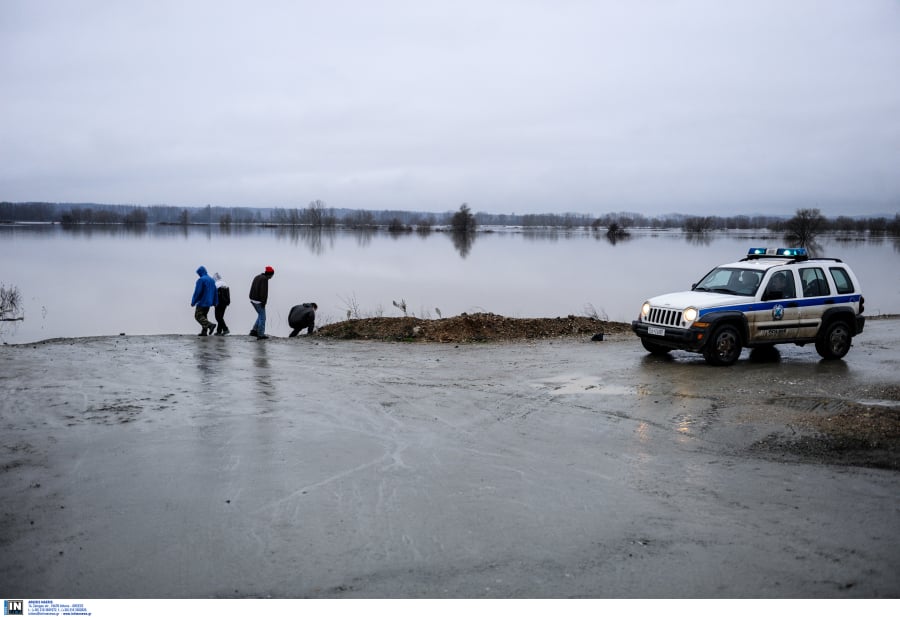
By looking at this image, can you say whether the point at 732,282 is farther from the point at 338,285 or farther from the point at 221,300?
the point at 338,285

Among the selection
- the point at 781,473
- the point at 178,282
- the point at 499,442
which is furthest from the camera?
the point at 178,282

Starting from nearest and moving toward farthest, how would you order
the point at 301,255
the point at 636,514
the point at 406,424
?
the point at 636,514 → the point at 406,424 → the point at 301,255

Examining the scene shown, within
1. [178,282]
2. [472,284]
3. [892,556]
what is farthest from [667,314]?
[178,282]

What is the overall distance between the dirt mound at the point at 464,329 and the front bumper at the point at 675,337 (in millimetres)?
4297

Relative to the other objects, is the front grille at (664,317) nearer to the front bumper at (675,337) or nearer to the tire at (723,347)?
the front bumper at (675,337)

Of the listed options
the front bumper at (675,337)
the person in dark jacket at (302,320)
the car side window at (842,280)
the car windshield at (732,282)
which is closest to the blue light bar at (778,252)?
the car windshield at (732,282)

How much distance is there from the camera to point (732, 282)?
1445cm

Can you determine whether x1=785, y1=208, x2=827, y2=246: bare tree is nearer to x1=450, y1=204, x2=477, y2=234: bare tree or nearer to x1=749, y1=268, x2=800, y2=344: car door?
x1=450, y1=204, x2=477, y2=234: bare tree

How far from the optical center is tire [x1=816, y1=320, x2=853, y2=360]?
47.0ft

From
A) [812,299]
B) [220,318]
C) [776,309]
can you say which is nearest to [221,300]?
[220,318]

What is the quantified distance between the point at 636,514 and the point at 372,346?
11.6 m

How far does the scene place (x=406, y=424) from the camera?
9500 mm

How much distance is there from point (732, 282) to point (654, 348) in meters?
2.08

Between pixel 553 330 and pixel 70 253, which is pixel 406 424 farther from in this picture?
pixel 70 253
